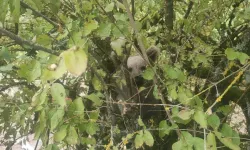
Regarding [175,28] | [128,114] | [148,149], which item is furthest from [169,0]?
[148,149]

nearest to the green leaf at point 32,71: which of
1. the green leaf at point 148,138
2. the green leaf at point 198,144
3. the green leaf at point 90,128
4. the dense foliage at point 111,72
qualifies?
the dense foliage at point 111,72

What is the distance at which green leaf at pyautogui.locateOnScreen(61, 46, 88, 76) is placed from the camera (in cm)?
79

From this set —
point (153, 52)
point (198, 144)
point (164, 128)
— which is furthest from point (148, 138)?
point (153, 52)

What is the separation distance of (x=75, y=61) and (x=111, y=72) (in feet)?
5.96

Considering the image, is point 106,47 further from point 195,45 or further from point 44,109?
point 44,109

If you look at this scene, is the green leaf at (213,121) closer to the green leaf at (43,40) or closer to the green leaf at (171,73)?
the green leaf at (171,73)

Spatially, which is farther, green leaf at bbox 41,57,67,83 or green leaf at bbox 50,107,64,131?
green leaf at bbox 50,107,64,131

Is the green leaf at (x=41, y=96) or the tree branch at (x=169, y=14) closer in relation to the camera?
the green leaf at (x=41, y=96)

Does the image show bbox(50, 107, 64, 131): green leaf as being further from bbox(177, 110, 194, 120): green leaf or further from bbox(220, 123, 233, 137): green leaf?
bbox(220, 123, 233, 137): green leaf

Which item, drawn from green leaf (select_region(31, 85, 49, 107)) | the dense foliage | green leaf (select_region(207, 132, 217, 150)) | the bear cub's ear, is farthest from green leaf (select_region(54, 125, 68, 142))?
the bear cub's ear

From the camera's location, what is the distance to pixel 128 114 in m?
2.49

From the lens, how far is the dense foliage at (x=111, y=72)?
4.51 feet

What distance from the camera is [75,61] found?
80cm

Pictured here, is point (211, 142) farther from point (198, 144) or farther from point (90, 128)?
point (90, 128)
